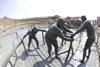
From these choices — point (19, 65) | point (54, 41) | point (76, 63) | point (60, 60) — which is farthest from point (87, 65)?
point (19, 65)

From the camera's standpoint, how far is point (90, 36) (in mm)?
2570

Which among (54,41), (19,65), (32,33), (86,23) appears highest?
(86,23)

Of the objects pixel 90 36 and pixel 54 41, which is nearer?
pixel 90 36

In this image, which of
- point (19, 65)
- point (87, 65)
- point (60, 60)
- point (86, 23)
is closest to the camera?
point (86, 23)

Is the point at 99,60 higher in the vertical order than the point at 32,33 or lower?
lower

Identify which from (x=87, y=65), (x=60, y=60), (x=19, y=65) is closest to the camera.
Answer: (x=87, y=65)

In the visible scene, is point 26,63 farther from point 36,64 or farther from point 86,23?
point 86,23

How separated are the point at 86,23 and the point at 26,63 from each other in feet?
9.79

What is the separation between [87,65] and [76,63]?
42 centimetres

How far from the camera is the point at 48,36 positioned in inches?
116

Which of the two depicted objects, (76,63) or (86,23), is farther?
(76,63)

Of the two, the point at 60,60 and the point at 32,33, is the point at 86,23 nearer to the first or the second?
the point at 60,60

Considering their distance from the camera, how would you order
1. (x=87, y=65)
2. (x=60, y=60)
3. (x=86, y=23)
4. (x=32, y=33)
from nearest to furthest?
1. (x=86, y=23)
2. (x=87, y=65)
3. (x=60, y=60)
4. (x=32, y=33)

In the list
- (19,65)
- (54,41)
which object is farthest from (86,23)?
(19,65)
